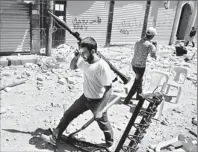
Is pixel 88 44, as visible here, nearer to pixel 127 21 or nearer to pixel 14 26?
pixel 14 26

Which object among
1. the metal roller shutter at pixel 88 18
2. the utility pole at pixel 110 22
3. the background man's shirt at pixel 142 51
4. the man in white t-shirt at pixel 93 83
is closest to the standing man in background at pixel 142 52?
the background man's shirt at pixel 142 51

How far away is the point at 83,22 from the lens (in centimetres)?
1214

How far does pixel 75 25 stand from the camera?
12.0 meters

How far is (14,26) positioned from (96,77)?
285 inches

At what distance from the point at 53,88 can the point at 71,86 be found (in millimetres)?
536

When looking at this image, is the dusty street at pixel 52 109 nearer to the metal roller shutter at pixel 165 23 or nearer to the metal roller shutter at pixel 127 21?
the metal roller shutter at pixel 127 21

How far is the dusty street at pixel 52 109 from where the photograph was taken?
196 inches

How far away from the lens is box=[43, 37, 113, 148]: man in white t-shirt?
12.3 feet

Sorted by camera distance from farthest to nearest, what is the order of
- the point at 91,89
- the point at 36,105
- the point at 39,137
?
the point at 36,105 → the point at 39,137 → the point at 91,89

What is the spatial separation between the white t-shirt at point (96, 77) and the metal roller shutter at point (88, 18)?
7970mm

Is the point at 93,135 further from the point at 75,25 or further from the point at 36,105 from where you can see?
the point at 75,25

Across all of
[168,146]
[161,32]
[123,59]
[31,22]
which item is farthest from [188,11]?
[168,146]

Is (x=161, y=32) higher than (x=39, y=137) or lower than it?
higher

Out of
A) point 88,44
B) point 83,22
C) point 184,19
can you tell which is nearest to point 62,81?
point 88,44
